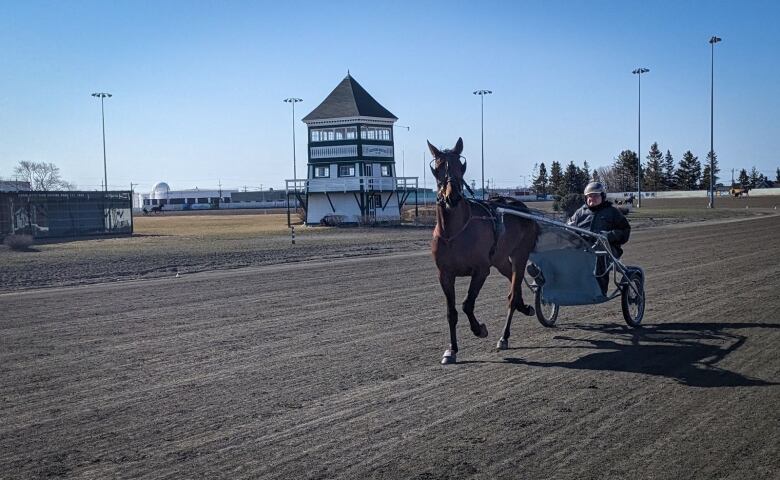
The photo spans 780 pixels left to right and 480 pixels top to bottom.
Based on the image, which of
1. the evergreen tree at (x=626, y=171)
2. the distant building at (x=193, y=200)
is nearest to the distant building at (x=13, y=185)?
the distant building at (x=193, y=200)

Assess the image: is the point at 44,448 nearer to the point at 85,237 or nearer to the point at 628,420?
the point at 628,420

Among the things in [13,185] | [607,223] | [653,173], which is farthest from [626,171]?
[607,223]

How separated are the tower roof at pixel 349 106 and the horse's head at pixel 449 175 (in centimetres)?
4725

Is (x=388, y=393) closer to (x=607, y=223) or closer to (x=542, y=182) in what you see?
(x=607, y=223)

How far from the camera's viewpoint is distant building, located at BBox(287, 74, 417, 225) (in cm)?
5462

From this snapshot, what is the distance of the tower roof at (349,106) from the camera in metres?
55.5

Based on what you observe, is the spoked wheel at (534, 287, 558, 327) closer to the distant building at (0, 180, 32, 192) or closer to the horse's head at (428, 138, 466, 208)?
the horse's head at (428, 138, 466, 208)

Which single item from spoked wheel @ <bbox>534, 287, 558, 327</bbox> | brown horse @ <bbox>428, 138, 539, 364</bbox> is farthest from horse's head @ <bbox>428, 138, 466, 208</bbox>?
spoked wheel @ <bbox>534, 287, 558, 327</bbox>

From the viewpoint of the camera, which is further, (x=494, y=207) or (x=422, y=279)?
(x=422, y=279)

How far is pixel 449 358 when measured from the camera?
26.0 feet

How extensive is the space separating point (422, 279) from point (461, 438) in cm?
1117

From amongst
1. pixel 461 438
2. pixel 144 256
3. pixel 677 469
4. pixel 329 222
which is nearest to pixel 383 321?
pixel 461 438

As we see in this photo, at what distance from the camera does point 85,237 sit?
43.4m

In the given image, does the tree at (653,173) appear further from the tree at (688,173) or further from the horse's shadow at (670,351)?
the horse's shadow at (670,351)
